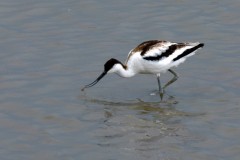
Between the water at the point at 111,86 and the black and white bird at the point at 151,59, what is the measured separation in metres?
0.35

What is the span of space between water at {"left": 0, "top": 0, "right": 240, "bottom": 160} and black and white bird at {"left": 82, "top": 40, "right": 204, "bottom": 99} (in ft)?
1.16

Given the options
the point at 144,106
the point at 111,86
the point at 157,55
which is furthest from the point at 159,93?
the point at 111,86

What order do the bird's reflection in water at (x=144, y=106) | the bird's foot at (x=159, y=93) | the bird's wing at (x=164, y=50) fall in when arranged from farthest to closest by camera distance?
the bird's foot at (x=159, y=93)
the bird's wing at (x=164, y=50)
the bird's reflection in water at (x=144, y=106)

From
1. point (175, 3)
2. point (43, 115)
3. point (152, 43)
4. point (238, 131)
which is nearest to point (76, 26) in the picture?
point (175, 3)

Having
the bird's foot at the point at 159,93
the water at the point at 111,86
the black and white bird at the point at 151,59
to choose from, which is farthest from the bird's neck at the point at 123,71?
the bird's foot at the point at 159,93

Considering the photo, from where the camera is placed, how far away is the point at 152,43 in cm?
1156

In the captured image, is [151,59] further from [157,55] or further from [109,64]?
[109,64]

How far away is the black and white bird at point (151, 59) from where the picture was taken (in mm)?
11422

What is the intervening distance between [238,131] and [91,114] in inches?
84.9

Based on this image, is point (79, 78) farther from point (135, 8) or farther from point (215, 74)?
point (135, 8)

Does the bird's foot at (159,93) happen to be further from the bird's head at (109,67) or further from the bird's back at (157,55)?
the bird's head at (109,67)

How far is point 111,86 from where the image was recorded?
474 inches

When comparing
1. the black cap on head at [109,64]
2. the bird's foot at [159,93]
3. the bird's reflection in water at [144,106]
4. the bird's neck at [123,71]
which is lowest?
the bird's reflection in water at [144,106]

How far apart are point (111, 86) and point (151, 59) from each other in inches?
37.3
